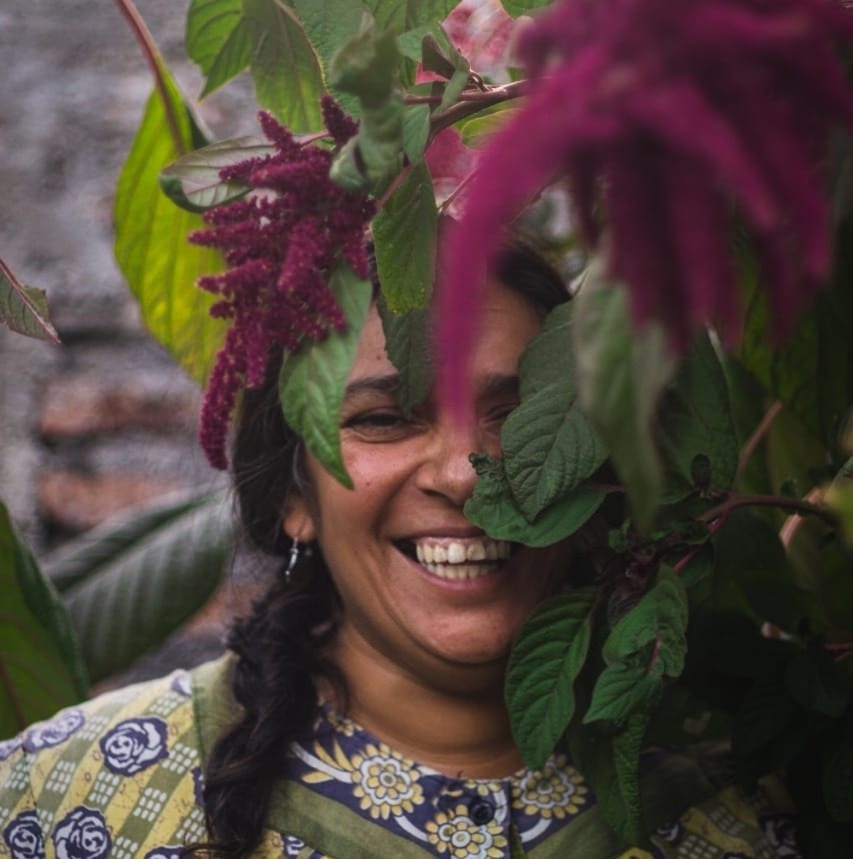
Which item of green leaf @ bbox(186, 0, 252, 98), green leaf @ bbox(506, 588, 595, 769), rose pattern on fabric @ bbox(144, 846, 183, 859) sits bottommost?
rose pattern on fabric @ bbox(144, 846, 183, 859)

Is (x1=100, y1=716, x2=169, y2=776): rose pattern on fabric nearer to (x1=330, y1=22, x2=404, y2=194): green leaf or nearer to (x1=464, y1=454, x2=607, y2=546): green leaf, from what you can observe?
(x1=464, y1=454, x2=607, y2=546): green leaf

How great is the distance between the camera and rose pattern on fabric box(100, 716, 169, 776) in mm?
1118

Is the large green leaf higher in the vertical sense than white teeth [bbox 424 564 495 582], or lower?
higher

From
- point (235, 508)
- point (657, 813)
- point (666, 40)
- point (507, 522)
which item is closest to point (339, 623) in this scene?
point (235, 508)

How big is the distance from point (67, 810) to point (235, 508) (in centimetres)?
34

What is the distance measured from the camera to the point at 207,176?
0.62 meters

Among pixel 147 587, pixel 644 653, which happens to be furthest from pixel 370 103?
pixel 147 587

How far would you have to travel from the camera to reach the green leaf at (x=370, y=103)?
0.50 m

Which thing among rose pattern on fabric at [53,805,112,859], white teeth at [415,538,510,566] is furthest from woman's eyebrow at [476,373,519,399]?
rose pattern on fabric at [53,805,112,859]

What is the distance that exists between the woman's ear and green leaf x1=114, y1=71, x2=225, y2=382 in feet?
0.46

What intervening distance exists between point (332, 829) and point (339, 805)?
23 mm

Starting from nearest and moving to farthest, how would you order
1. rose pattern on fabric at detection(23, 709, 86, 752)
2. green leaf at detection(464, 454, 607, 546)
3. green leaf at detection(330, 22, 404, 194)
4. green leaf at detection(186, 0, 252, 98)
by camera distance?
green leaf at detection(330, 22, 404, 194)
green leaf at detection(464, 454, 607, 546)
green leaf at detection(186, 0, 252, 98)
rose pattern on fabric at detection(23, 709, 86, 752)

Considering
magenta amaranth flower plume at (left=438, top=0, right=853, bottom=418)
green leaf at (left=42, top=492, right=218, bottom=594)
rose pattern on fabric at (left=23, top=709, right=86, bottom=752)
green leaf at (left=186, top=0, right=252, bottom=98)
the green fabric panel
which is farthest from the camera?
green leaf at (left=42, top=492, right=218, bottom=594)

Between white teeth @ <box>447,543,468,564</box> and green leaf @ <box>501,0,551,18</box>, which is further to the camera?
white teeth @ <box>447,543,468,564</box>
